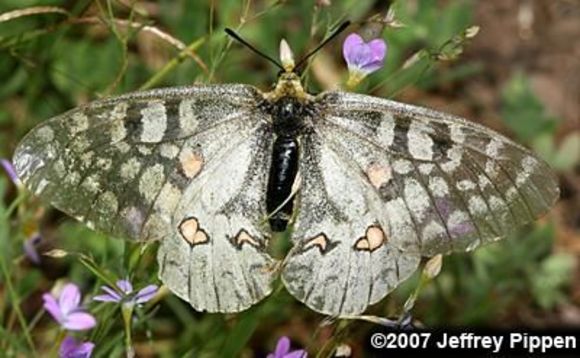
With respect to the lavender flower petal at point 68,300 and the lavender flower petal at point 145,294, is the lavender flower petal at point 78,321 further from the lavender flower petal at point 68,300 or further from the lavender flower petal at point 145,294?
the lavender flower petal at point 145,294

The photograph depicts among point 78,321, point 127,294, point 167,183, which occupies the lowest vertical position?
point 78,321

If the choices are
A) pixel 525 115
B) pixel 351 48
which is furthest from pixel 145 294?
pixel 525 115

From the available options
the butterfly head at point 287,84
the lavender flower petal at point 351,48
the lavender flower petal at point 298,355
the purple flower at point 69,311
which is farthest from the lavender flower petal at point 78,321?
the lavender flower petal at point 351,48

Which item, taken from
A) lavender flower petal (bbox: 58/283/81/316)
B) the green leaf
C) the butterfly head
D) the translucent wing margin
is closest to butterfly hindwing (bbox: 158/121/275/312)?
the translucent wing margin

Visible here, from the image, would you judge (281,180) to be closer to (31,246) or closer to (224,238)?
(224,238)

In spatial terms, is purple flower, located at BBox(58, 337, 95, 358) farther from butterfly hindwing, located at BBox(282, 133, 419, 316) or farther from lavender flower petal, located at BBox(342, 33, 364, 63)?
lavender flower petal, located at BBox(342, 33, 364, 63)

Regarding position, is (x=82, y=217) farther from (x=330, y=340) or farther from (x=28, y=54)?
(x=28, y=54)
